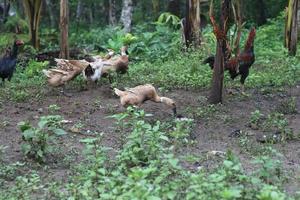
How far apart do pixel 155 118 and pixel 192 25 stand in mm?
6053

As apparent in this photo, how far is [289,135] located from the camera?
308 inches

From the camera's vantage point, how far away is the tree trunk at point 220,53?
8.99 metres

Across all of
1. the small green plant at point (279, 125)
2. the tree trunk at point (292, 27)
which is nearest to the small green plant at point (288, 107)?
the small green plant at point (279, 125)

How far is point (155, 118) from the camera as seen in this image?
8531 millimetres

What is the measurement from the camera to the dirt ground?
688 cm

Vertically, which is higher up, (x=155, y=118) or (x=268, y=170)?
Result: (x=268, y=170)

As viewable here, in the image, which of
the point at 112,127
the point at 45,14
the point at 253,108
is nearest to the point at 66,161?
the point at 112,127

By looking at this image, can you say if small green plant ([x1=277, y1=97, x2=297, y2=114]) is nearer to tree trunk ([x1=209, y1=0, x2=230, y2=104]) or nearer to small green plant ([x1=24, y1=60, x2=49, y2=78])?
tree trunk ([x1=209, y1=0, x2=230, y2=104])

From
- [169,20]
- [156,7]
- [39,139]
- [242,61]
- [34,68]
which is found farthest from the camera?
[156,7]

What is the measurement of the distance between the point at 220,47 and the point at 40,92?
3336 millimetres

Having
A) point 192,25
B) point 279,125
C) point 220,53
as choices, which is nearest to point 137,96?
point 220,53

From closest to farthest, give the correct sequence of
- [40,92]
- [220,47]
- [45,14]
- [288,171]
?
[288,171], [220,47], [40,92], [45,14]

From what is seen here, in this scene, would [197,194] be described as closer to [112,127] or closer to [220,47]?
[112,127]

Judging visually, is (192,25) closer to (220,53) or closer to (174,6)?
(220,53)
